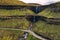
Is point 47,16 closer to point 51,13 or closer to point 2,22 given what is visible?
point 51,13

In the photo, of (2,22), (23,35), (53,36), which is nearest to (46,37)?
(53,36)

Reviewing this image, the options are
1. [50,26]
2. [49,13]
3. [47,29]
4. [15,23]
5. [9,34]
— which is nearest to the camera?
[9,34]

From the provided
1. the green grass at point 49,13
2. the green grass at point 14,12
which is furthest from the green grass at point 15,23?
the green grass at point 49,13

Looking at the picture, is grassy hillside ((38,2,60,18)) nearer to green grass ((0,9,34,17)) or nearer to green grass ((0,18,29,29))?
green grass ((0,9,34,17))

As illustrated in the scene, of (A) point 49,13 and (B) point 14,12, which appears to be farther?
(B) point 14,12

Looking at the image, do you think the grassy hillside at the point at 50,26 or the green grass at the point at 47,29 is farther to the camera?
the grassy hillside at the point at 50,26

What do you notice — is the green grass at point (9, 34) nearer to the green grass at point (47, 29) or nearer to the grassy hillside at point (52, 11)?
the green grass at point (47, 29)

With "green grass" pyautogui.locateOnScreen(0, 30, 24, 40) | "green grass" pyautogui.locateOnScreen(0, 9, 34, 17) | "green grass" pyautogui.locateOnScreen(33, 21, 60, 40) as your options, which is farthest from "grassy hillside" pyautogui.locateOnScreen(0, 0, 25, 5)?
"green grass" pyautogui.locateOnScreen(0, 30, 24, 40)

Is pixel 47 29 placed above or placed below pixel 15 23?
below

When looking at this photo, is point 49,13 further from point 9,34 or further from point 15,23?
point 9,34

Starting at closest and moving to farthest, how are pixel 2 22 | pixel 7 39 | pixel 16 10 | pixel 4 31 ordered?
pixel 7 39 < pixel 4 31 < pixel 2 22 < pixel 16 10

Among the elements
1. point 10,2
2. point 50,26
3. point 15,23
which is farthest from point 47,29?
point 10,2
